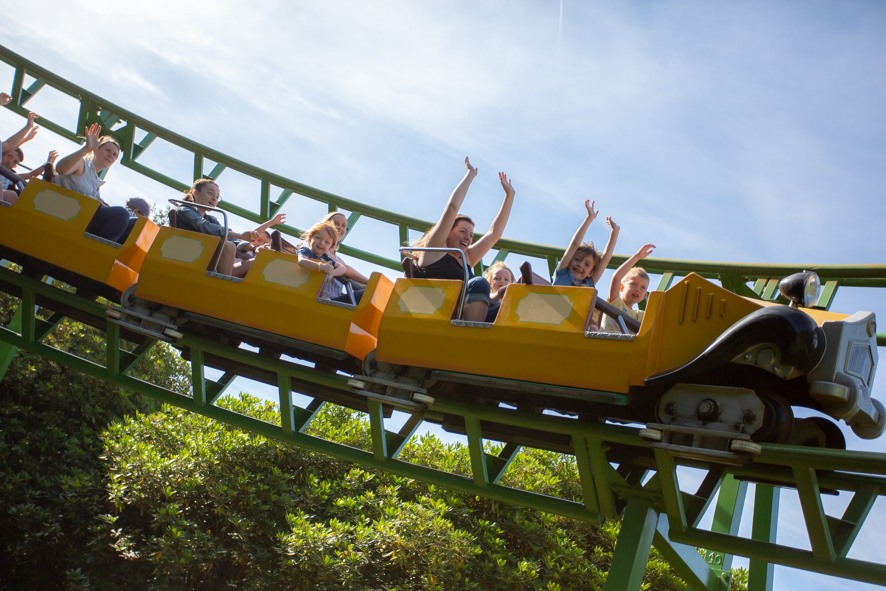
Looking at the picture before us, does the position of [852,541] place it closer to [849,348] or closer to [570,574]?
[849,348]

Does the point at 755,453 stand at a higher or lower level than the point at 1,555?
higher

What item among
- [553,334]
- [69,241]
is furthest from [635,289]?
[69,241]

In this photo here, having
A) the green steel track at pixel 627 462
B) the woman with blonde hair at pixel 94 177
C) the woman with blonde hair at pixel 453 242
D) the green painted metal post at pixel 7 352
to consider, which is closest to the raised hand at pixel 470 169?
the woman with blonde hair at pixel 453 242

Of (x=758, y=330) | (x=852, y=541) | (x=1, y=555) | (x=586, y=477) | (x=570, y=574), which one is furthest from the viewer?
(x=1, y=555)

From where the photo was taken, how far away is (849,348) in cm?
277

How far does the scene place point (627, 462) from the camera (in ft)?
12.4

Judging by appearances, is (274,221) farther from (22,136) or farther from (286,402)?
(22,136)

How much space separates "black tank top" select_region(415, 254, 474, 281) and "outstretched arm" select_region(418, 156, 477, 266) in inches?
1.1

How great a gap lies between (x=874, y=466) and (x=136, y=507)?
7.82 m

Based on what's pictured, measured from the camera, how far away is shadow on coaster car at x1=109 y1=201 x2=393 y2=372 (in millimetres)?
3854

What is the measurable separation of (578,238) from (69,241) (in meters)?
3.09

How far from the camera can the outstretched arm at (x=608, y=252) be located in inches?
148

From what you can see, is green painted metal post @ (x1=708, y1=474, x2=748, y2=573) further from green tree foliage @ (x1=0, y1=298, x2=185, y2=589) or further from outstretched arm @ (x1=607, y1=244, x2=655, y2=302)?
green tree foliage @ (x1=0, y1=298, x2=185, y2=589)

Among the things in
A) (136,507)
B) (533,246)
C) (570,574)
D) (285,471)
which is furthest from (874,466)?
(136,507)
